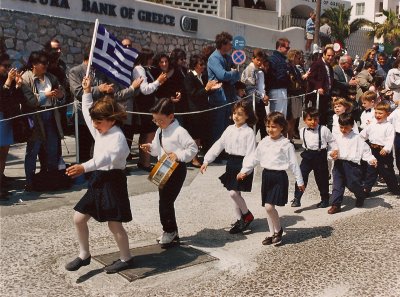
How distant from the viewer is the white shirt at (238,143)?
543 centimetres

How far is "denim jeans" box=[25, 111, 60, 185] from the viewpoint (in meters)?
6.95

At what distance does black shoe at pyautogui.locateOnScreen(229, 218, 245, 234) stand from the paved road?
0.29 feet

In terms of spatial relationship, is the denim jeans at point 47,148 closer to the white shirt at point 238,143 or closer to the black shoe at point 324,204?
the white shirt at point 238,143

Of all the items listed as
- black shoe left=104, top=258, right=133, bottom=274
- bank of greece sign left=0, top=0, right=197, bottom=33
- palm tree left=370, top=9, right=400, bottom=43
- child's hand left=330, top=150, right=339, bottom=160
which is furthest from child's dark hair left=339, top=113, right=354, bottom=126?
palm tree left=370, top=9, right=400, bottom=43

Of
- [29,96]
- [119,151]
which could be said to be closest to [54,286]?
[119,151]

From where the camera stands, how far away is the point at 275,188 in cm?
516

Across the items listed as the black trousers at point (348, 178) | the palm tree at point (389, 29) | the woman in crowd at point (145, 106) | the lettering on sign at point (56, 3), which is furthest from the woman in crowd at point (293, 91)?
the palm tree at point (389, 29)

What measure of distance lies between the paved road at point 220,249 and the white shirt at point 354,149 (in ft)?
2.13

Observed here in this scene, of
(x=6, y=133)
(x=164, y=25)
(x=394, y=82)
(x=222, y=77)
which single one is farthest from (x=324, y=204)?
(x=164, y=25)

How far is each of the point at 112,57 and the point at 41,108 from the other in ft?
3.99

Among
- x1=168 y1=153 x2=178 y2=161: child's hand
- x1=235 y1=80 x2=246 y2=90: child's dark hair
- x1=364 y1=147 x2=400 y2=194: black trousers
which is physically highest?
x1=235 y1=80 x2=246 y2=90: child's dark hair

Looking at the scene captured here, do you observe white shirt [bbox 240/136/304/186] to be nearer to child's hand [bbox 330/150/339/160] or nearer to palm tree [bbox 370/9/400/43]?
child's hand [bbox 330/150/339/160]

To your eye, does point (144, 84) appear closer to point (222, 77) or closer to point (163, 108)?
point (222, 77)

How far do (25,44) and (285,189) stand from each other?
34.7 feet
